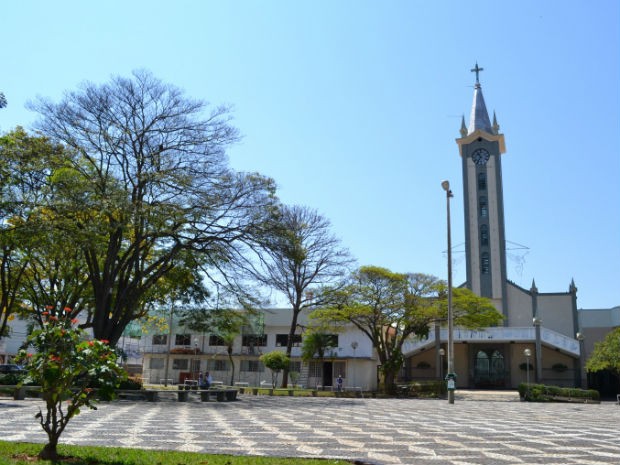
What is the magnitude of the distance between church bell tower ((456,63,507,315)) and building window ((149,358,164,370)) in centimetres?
2414

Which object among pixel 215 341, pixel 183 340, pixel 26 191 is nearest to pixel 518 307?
pixel 215 341

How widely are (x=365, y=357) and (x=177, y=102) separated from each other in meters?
23.0

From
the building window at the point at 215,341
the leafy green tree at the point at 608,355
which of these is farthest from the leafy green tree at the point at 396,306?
the building window at the point at 215,341

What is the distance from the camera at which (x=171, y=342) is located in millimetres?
44219

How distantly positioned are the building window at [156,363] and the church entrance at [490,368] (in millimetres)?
23050

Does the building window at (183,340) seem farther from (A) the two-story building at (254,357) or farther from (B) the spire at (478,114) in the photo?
(B) the spire at (478,114)

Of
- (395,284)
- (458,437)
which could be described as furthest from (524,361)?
(458,437)

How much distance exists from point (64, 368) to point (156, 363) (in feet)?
128

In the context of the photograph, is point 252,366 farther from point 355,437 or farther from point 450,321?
point 355,437

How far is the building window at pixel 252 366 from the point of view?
41.1 metres

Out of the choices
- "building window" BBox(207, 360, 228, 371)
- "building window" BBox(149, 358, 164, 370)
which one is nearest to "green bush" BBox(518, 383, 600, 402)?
"building window" BBox(207, 360, 228, 371)

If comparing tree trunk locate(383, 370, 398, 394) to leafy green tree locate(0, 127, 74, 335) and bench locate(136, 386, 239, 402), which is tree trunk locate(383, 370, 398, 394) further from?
leafy green tree locate(0, 127, 74, 335)

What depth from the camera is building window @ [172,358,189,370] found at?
43125mm

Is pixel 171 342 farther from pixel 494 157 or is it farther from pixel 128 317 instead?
pixel 494 157
